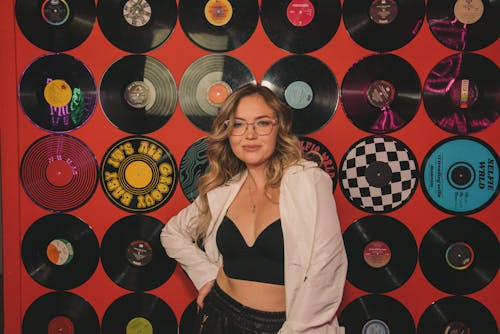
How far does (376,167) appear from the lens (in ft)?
6.93

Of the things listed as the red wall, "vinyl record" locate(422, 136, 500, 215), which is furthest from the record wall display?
"vinyl record" locate(422, 136, 500, 215)

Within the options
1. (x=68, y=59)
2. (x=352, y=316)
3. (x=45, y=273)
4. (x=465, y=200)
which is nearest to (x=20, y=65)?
(x=68, y=59)

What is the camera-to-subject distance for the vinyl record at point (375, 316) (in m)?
2.19

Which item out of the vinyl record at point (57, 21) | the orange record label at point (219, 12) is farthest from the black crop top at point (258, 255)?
the vinyl record at point (57, 21)

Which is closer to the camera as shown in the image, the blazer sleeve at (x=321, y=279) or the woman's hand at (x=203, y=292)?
the blazer sleeve at (x=321, y=279)

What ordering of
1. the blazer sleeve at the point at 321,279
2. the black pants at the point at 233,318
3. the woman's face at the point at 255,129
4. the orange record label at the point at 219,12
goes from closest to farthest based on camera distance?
the blazer sleeve at the point at 321,279 → the black pants at the point at 233,318 → the woman's face at the point at 255,129 → the orange record label at the point at 219,12

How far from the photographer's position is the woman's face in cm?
157

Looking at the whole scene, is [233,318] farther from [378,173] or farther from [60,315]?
[60,315]

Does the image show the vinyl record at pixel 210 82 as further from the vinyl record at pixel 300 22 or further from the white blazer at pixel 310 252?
the white blazer at pixel 310 252

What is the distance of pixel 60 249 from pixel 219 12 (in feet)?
5.57

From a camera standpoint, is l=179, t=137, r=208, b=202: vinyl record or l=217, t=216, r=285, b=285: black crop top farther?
l=179, t=137, r=208, b=202: vinyl record

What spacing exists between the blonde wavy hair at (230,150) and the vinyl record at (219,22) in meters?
0.59

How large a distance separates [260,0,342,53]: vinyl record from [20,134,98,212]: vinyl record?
1315 millimetres

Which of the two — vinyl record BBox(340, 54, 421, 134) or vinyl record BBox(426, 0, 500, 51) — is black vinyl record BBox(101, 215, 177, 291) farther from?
vinyl record BBox(426, 0, 500, 51)
